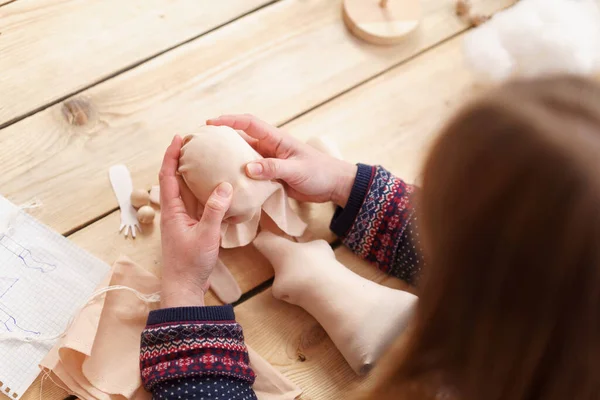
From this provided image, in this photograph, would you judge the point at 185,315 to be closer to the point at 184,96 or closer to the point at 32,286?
the point at 32,286

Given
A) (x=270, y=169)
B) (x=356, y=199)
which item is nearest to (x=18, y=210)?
(x=270, y=169)

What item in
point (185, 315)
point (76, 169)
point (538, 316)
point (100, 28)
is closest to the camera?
point (538, 316)

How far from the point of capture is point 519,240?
35 centimetres

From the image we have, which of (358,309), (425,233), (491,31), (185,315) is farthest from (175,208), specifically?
(491,31)

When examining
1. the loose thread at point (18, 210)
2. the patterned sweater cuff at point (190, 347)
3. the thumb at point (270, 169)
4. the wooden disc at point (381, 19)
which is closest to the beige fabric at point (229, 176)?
the thumb at point (270, 169)

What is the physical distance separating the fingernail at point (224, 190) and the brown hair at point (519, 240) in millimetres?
288

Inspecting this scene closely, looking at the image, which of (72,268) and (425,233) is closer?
(425,233)

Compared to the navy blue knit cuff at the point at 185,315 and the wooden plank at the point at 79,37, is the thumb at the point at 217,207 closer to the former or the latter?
the navy blue knit cuff at the point at 185,315

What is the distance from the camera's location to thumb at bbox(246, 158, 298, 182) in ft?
2.20

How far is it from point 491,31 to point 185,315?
0.71m

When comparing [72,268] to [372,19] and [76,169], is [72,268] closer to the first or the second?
[76,169]

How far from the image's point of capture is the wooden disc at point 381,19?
955 mm

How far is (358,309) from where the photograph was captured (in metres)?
0.68

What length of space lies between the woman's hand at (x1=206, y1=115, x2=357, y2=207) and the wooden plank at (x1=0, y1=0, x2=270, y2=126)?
239mm
